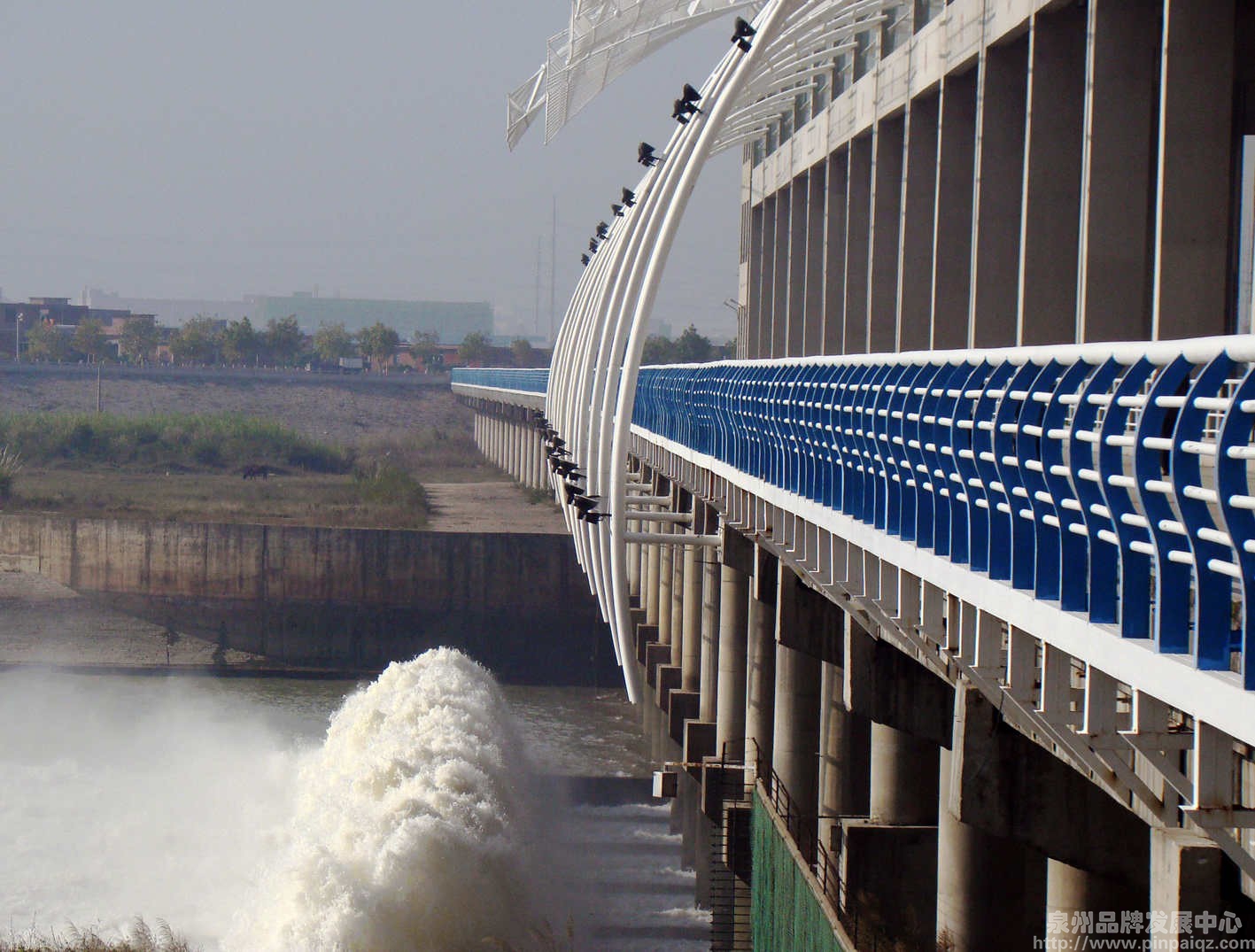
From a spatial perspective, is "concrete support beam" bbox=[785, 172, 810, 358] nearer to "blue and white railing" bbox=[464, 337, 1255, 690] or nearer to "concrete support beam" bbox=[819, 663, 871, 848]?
"concrete support beam" bbox=[819, 663, 871, 848]

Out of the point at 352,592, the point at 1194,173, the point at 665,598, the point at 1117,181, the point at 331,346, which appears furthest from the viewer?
the point at 331,346

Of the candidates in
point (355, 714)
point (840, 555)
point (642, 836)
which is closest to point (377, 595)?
point (355, 714)

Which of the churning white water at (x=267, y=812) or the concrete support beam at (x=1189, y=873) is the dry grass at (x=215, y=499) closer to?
the churning white water at (x=267, y=812)

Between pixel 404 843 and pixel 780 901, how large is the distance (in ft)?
31.6

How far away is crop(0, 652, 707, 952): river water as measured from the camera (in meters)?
22.2

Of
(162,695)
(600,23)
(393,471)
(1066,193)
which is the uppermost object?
(600,23)

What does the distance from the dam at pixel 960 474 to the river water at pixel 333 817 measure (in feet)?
9.27

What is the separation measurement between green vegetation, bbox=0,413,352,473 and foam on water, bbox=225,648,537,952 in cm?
5628

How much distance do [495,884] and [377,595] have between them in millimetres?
26158

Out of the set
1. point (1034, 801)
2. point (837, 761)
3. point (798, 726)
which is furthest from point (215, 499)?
point (1034, 801)

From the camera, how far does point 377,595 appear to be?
4906 cm

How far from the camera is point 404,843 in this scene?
76.1ft

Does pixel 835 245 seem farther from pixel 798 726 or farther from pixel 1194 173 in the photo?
pixel 1194 173

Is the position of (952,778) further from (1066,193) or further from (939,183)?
(939,183)
